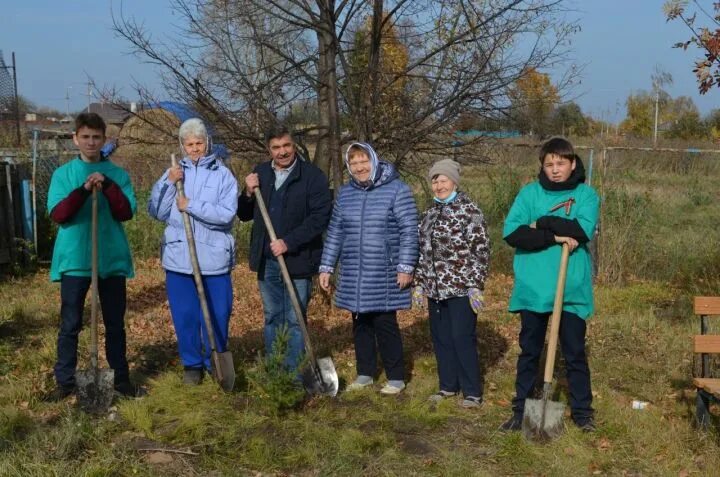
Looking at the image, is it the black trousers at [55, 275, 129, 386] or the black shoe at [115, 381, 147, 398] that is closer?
the black trousers at [55, 275, 129, 386]

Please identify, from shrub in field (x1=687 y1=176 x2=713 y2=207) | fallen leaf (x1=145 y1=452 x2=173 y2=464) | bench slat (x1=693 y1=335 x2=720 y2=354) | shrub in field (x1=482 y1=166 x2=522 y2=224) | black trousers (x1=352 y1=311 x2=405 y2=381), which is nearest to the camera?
fallen leaf (x1=145 y1=452 x2=173 y2=464)

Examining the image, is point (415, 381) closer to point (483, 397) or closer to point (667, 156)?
point (483, 397)

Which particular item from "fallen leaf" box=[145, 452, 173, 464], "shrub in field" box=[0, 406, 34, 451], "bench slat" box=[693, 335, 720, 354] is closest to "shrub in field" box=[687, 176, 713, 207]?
"bench slat" box=[693, 335, 720, 354]

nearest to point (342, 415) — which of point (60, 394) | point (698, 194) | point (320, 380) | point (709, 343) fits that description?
point (320, 380)

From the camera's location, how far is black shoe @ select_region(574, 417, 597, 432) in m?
4.92

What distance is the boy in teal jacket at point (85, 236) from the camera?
5191mm

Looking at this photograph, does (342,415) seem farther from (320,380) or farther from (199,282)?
(199,282)

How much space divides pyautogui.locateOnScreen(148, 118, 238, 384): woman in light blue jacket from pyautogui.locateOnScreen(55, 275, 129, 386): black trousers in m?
0.35

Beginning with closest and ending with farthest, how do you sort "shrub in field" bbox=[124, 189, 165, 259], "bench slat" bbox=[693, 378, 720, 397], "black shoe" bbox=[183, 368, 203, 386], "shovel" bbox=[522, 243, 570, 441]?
"bench slat" bbox=[693, 378, 720, 397] < "shovel" bbox=[522, 243, 570, 441] < "black shoe" bbox=[183, 368, 203, 386] < "shrub in field" bbox=[124, 189, 165, 259]

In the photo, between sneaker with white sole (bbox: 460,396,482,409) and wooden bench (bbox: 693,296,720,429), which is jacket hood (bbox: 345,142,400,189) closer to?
sneaker with white sole (bbox: 460,396,482,409)

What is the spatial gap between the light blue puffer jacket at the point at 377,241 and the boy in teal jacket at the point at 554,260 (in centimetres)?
75

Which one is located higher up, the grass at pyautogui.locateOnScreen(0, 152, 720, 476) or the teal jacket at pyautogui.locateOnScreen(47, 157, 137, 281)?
the teal jacket at pyautogui.locateOnScreen(47, 157, 137, 281)

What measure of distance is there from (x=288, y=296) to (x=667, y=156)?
9781mm

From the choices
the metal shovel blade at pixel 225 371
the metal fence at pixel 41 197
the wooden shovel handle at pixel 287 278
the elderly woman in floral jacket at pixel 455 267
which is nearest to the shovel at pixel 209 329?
the metal shovel blade at pixel 225 371
